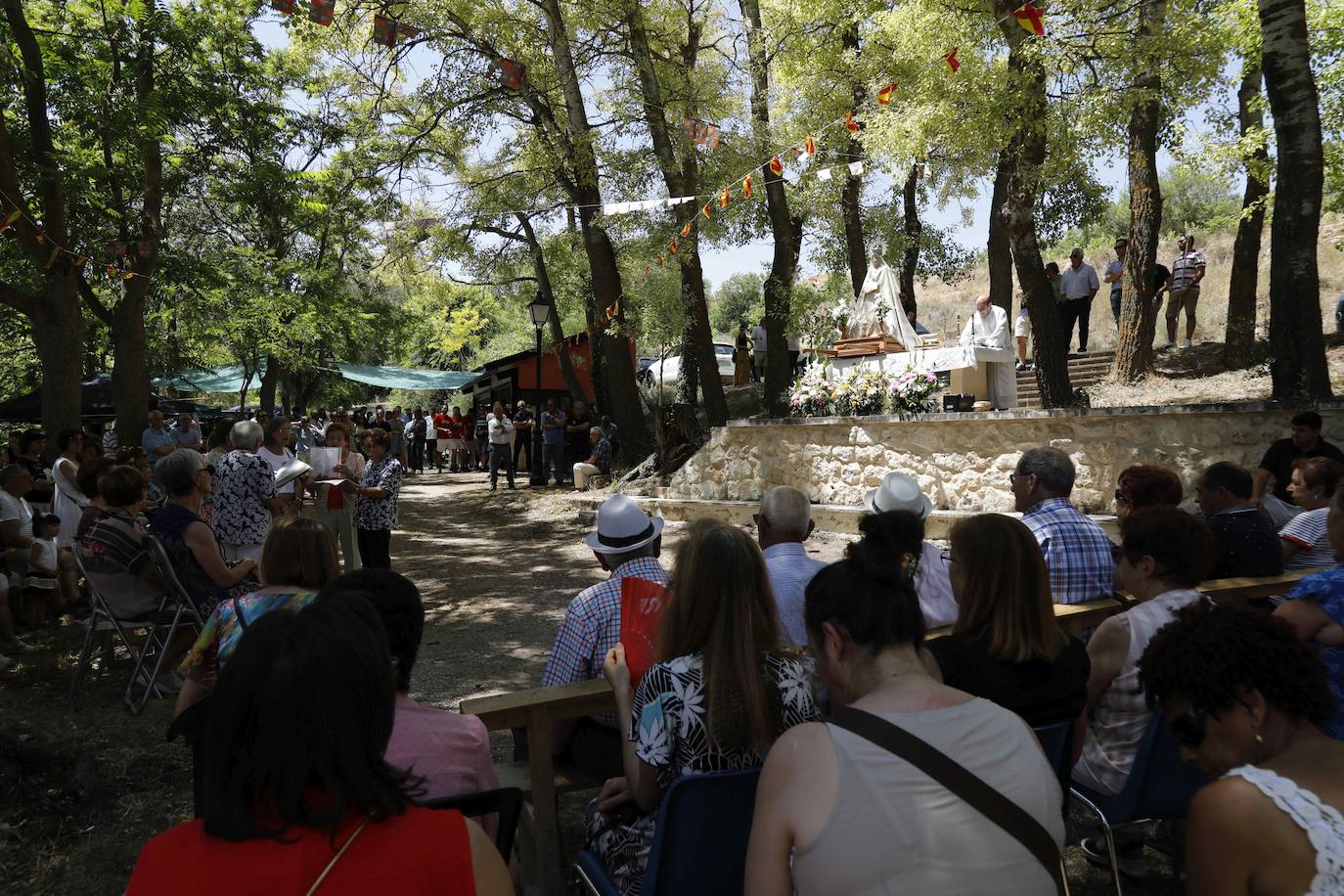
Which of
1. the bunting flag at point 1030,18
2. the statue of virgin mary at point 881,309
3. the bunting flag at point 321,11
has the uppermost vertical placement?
the bunting flag at point 321,11

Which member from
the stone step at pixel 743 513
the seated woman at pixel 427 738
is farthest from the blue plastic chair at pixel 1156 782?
the stone step at pixel 743 513

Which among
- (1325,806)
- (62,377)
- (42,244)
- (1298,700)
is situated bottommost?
(1325,806)

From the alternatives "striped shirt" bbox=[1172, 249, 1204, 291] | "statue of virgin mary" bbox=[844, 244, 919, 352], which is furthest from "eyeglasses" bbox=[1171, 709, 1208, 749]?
"striped shirt" bbox=[1172, 249, 1204, 291]

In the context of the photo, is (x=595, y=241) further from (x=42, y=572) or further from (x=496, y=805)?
(x=496, y=805)

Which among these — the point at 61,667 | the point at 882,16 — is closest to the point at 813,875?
the point at 61,667

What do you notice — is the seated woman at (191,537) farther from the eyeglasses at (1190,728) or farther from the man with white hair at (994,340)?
the man with white hair at (994,340)

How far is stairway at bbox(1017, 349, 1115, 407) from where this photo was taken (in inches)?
519

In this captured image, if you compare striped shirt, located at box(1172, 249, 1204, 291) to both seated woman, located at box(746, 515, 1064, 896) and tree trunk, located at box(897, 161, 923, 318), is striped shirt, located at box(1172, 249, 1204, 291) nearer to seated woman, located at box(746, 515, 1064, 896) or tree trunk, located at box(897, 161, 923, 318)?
tree trunk, located at box(897, 161, 923, 318)

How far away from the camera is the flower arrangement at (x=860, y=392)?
10422 millimetres

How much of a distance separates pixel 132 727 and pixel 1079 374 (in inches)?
519

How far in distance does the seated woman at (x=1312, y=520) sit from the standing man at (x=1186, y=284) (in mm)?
10737

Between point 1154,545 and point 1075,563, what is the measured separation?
3.12 ft

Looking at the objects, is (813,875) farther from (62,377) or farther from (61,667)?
(62,377)

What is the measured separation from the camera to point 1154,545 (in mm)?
2836
